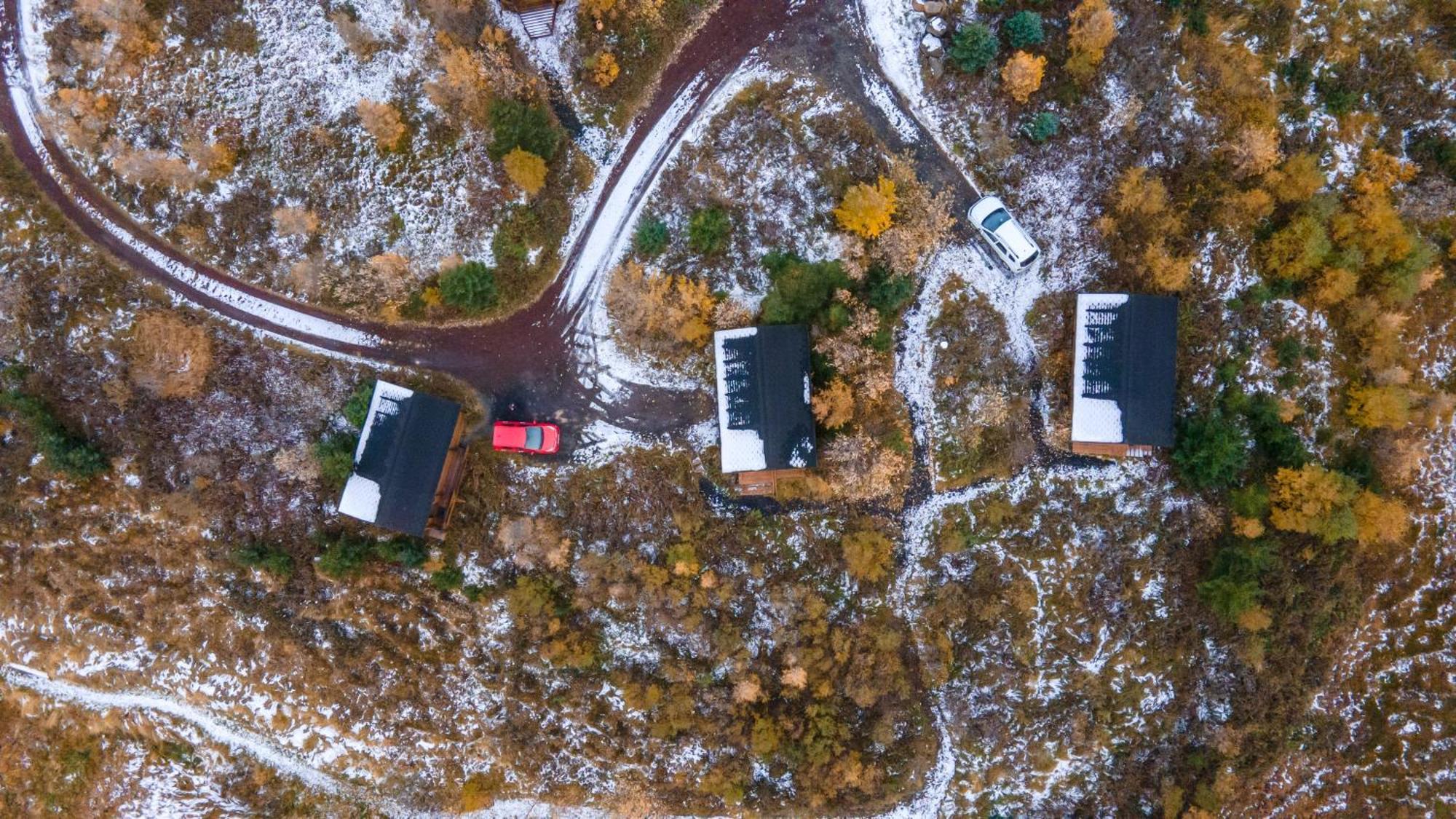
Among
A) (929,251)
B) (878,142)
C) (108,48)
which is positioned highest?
(108,48)

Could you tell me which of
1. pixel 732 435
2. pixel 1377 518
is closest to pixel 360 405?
pixel 732 435

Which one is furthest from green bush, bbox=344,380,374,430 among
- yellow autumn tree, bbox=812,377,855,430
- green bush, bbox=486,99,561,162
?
yellow autumn tree, bbox=812,377,855,430

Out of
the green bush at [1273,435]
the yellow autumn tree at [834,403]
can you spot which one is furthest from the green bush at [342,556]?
the green bush at [1273,435]

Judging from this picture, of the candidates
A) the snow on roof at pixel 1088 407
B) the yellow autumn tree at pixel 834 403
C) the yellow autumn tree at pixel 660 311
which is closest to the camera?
the snow on roof at pixel 1088 407

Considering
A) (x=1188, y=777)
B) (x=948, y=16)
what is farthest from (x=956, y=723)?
(x=948, y=16)

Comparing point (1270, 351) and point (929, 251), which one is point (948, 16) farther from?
point (1270, 351)

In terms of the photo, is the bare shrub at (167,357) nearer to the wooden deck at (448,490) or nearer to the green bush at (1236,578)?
the wooden deck at (448,490)

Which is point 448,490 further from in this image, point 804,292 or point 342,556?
point 804,292
